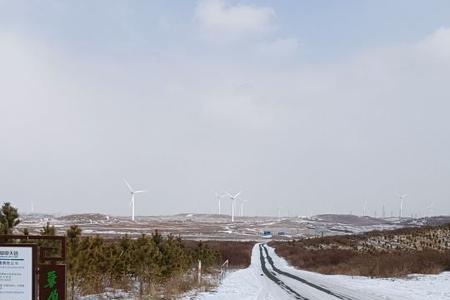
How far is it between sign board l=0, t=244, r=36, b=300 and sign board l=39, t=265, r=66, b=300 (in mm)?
204

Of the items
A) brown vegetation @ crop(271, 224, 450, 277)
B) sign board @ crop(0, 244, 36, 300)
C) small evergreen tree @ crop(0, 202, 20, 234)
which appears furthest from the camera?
brown vegetation @ crop(271, 224, 450, 277)

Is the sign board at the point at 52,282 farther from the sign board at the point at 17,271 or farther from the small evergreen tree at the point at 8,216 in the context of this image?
the small evergreen tree at the point at 8,216

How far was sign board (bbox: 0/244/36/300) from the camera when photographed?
9.30 meters

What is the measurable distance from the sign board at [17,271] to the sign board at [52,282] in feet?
0.67

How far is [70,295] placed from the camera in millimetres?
18125

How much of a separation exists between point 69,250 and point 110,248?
187 inches

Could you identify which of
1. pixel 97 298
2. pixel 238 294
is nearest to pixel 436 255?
pixel 238 294

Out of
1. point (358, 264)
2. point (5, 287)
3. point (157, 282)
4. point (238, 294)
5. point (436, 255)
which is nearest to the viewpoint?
point (5, 287)

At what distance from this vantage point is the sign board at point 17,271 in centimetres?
930

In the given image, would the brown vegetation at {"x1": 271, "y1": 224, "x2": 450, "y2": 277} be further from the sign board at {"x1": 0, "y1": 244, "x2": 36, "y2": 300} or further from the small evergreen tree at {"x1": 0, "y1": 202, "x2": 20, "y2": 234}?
the sign board at {"x1": 0, "y1": 244, "x2": 36, "y2": 300}

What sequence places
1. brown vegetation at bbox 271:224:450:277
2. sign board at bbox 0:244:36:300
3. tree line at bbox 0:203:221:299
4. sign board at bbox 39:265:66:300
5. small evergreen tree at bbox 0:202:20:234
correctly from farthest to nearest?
brown vegetation at bbox 271:224:450:277 < tree line at bbox 0:203:221:299 < small evergreen tree at bbox 0:202:20:234 < sign board at bbox 39:265:66:300 < sign board at bbox 0:244:36:300

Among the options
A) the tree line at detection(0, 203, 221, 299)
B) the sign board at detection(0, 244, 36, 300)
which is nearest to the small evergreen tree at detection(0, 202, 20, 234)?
the tree line at detection(0, 203, 221, 299)

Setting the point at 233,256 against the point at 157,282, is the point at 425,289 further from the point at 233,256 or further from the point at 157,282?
the point at 233,256

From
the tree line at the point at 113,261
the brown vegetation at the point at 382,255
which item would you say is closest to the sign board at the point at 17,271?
the tree line at the point at 113,261
